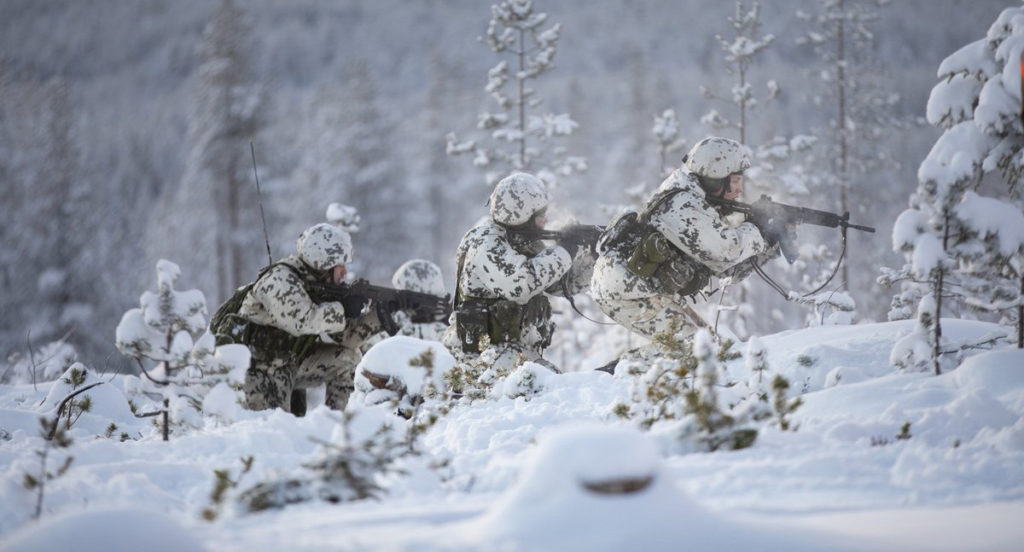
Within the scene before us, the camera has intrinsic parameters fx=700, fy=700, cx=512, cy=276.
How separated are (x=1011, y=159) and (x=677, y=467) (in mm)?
3116

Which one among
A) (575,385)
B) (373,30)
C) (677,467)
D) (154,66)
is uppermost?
(373,30)

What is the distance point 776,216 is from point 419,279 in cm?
482

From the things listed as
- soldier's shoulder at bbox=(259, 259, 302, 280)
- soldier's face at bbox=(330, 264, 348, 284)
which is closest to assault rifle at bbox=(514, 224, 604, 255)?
soldier's face at bbox=(330, 264, 348, 284)

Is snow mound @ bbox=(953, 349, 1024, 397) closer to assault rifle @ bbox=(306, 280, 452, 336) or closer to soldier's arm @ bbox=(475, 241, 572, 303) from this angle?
soldier's arm @ bbox=(475, 241, 572, 303)

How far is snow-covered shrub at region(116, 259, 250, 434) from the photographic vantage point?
4.28 meters

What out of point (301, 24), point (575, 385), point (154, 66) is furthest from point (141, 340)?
point (301, 24)

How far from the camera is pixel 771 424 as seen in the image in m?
3.29

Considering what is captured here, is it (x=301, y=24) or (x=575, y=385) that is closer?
(x=575, y=385)

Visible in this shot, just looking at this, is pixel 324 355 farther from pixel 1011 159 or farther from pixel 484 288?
pixel 1011 159

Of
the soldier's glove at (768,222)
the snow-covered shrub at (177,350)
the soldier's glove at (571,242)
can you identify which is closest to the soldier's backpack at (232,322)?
the snow-covered shrub at (177,350)

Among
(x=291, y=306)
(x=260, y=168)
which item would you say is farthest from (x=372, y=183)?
(x=291, y=306)

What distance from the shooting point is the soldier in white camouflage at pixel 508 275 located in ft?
22.7

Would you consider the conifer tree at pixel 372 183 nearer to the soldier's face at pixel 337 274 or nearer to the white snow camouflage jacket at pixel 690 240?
the soldier's face at pixel 337 274

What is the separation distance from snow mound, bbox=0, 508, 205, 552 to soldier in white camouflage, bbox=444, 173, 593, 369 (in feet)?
15.8
